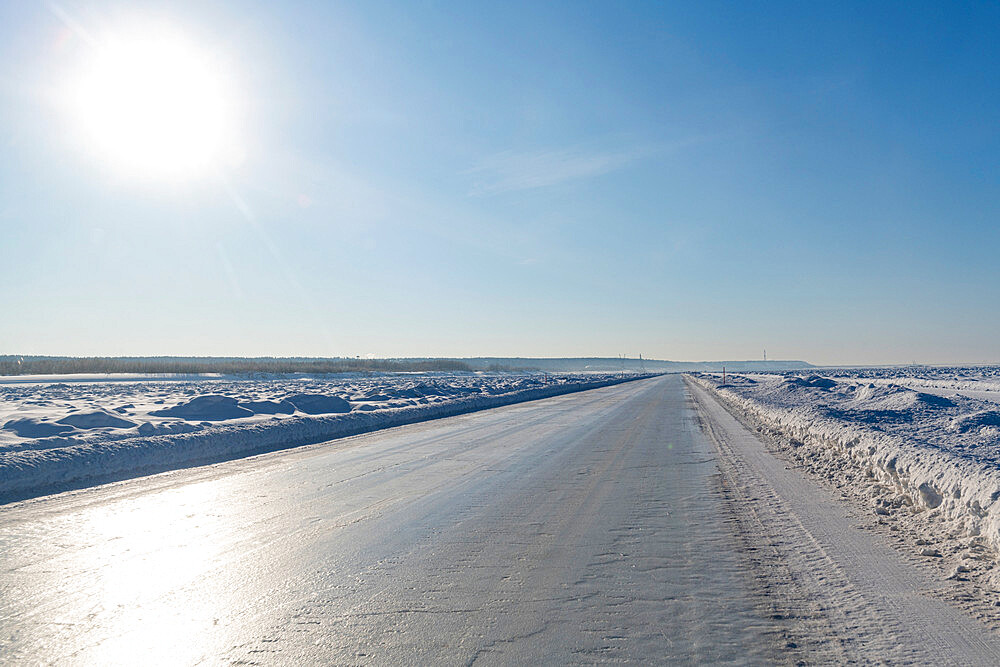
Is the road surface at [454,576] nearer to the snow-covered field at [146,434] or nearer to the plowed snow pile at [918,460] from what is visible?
the plowed snow pile at [918,460]

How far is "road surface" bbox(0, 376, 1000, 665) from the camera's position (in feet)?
11.7

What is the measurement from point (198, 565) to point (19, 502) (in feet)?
13.4

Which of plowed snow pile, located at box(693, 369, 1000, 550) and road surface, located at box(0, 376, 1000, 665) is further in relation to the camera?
plowed snow pile, located at box(693, 369, 1000, 550)

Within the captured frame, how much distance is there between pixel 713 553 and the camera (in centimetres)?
538

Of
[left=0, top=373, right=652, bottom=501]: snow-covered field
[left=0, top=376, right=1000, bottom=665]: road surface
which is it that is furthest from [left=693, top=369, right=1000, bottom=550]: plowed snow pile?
[left=0, top=373, right=652, bottom=501]: snow-covered field

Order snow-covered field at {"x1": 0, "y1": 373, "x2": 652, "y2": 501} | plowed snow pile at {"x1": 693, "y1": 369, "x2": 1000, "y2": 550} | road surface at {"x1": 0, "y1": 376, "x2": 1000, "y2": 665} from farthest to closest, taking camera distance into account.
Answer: snow-covered field at {"x1": 0, "y1": 373, "x2": 652, "y2": 501} → plowed snow pile at {"x1": 693, "y1": 369, "x2": 1000, "y2": 550} → road surface at {"x1": 0, "y1": 376, "x2": 1000, "y2": 665}

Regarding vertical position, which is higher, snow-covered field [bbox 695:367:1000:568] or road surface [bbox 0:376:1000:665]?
snow-covered field [bbox 695:367:1000:568]

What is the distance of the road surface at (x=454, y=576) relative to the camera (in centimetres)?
355

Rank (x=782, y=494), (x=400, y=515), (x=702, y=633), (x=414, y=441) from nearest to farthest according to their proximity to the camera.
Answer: (x=702, y=633) < (x=400, y=515) < (x=782, y=494) < (x=414, y=441)

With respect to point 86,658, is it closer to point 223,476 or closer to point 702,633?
point 702,633

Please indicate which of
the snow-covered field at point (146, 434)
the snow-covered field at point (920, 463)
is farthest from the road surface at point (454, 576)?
the snow-covered field at point (146, 434)

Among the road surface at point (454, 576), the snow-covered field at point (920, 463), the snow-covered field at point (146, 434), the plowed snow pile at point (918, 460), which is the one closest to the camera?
the road surface at point (454, 576)

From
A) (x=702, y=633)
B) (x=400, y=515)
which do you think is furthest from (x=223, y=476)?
(x=702, y=633)

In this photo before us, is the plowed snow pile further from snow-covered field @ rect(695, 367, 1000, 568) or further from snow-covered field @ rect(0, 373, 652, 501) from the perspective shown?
snow-covered field @ rect(0, 373, 652, 501)
